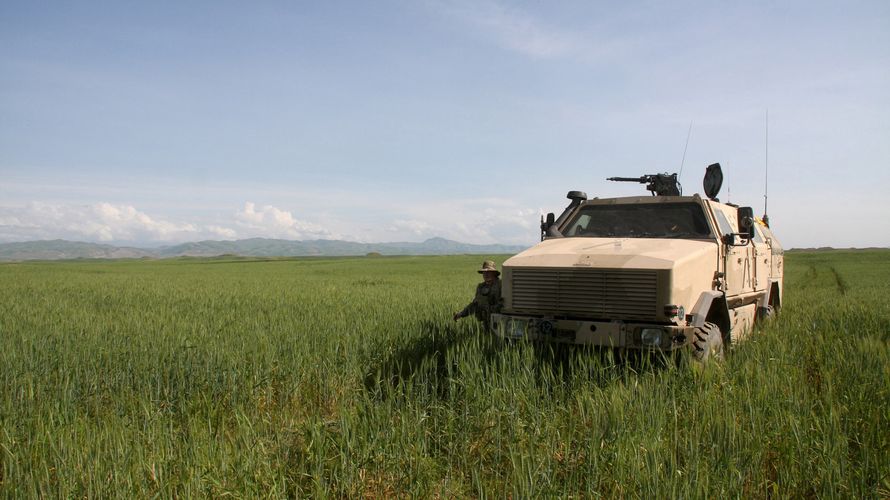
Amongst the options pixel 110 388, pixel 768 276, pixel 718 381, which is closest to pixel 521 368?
pixel 718 381

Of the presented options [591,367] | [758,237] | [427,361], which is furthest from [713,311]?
[427,361]

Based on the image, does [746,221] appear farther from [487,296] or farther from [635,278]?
[487,296]

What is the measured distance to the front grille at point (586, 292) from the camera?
576 cm

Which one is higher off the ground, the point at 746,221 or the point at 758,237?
the point at 746,221

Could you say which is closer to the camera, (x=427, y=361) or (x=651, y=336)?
(x=651, y=336)

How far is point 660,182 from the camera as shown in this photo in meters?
10.1

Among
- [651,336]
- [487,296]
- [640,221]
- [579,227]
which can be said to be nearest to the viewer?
[651,336]

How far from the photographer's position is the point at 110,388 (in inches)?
218

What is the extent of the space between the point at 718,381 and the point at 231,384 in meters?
4.63

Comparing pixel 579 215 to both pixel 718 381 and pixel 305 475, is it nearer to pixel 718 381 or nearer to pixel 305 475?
pixel 718 381

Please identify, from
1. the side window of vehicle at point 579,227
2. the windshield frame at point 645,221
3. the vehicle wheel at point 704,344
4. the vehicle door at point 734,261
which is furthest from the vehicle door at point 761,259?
the vehicle wheel at point 704,344

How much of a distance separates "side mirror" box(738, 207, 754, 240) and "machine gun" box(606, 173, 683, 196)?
2480 mm

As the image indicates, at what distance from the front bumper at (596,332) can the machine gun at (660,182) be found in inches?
187

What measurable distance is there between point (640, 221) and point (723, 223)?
110 centimetres
